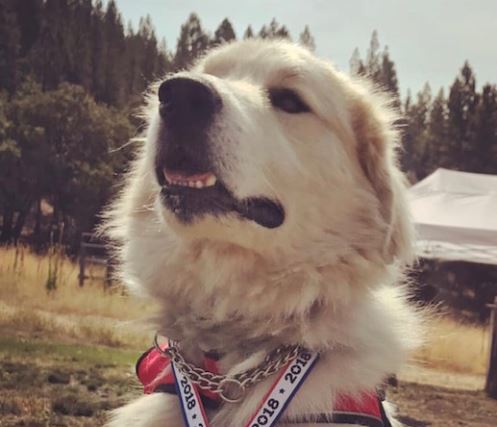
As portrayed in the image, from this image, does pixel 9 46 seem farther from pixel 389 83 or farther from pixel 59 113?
pixel 389 83

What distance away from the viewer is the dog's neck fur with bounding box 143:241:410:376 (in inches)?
89.4

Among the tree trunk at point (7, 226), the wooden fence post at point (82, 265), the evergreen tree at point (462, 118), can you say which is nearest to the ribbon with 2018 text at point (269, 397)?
the wooden fence post at point (82, 265)

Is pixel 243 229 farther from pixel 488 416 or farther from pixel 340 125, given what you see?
pixel 488 416

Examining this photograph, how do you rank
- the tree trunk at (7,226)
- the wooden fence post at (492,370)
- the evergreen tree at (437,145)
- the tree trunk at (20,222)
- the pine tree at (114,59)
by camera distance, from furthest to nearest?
the evergreen tree at (437,145), the pine tree at (114,59), the tree trunk at (20,222), the tree trunk at (7,226), the wooden fence post at (492,370)

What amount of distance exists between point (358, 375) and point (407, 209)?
0.73 m

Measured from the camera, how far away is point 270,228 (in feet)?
7.51

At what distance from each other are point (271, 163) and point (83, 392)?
303cm

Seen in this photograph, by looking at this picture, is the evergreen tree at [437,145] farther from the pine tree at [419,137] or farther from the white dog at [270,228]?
the white dog at [270,228]

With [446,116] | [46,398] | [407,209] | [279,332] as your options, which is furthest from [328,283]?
[446,116]

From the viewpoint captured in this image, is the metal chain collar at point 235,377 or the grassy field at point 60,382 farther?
the grassy field at point 60,382

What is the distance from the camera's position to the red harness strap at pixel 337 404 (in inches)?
82.4

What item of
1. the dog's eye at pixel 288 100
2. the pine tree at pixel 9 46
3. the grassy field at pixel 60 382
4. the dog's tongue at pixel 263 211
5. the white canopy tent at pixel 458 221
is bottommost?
the grassy field at pixel 60 382

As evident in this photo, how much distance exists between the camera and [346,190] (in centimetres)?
255

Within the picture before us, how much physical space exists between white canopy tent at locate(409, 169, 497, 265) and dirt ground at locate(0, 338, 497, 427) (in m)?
5.40
